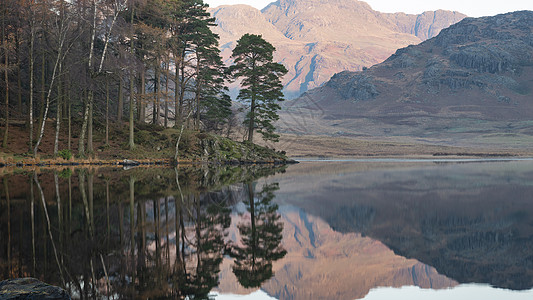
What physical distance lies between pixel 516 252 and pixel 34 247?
9034mm

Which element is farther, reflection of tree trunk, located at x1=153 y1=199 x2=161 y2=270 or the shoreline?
the shoreline

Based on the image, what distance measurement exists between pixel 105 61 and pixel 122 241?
28730 millimetres

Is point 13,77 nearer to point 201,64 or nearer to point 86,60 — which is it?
point 86,60

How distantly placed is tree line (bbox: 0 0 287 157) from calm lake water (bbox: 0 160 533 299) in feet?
65.8

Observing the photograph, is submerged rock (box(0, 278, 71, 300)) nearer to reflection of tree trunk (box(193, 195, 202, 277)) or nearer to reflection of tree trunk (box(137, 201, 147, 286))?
reflection of tree trunk (box(137, 201, 147, 286))

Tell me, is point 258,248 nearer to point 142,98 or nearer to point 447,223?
point 447,223

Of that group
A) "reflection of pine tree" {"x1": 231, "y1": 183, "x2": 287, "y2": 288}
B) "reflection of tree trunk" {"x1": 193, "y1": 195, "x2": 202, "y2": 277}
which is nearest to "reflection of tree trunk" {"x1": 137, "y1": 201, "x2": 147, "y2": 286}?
"reflection of tree trunk" {"x1": 193, "y1": 195, "x2": 202, "y2": 277}

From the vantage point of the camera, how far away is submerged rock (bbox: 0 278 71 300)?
5.81 meters

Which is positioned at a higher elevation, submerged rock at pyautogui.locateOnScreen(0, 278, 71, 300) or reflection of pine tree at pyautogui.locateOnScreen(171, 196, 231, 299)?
submerged rock at pyautogui.locateOnScreen(0, 278, 71, 300)

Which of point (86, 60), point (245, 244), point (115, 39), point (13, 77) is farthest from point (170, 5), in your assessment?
point (245, 244)

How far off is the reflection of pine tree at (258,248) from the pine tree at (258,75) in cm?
3849

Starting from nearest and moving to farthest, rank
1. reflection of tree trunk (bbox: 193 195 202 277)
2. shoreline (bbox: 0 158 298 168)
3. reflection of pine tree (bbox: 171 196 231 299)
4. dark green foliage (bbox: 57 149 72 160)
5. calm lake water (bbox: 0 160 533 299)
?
reflection of pine tree (bbox: 171 196 231 299) → calm lake water (bbox: 0 160 533 299) → reflection of tree trunk (bbox: 193 195 202 277) → shoreline (bbox: 0 158 298 168) → dark green foliage (bbox: 57 149 72 160)

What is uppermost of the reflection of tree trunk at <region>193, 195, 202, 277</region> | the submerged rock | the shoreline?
the submerged rock

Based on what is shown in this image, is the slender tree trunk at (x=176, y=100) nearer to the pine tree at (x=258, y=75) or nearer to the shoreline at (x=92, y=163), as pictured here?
the shoreline at (x=92, y=163)
